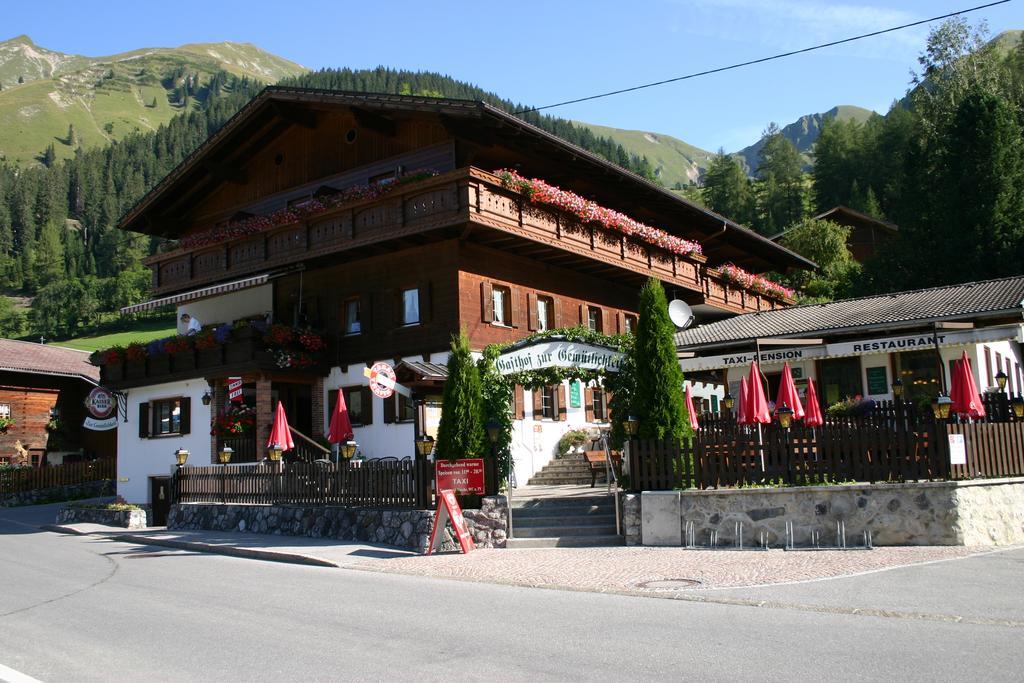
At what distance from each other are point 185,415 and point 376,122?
34.0ft

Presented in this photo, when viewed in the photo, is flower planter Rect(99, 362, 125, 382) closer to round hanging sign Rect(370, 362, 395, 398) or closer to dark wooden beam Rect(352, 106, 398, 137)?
dark wooden beam Rect(352, 106, 398, 137)

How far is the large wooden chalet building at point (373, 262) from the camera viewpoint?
23.9 meters

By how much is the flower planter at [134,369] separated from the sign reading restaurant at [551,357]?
1549 cm

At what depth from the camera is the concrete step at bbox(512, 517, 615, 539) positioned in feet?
53.8

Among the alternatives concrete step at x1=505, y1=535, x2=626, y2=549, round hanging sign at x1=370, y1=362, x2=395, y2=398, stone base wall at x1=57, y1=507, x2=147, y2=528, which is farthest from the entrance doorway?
concrete step at x1=505, y1=535, x2=626, y2=549

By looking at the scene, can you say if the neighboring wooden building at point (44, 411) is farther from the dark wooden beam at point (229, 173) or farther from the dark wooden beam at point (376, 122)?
the dark wooden beam at point (376, 122)

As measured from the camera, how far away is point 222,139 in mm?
29125

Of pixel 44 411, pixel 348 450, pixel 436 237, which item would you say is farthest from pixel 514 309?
pixel 44 411

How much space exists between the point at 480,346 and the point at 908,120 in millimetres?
60762

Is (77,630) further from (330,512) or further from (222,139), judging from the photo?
(222,139)

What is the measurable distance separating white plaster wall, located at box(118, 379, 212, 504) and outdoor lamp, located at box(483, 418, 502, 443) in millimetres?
12711

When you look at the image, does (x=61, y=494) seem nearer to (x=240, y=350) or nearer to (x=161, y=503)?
(x=161, y=503)

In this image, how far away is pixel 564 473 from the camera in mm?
23953

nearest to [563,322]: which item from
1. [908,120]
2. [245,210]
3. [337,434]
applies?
[337,434]
